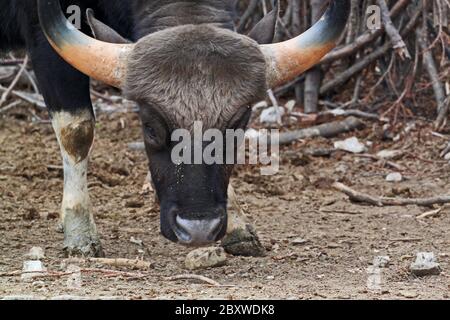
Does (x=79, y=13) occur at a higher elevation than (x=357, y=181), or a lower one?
higher

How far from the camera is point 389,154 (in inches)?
444

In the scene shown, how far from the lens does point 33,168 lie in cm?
1102

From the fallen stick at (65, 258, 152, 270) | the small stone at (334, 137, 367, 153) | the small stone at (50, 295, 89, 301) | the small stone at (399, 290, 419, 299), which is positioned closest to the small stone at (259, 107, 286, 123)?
the small stone at (334, 137, 367, 153)

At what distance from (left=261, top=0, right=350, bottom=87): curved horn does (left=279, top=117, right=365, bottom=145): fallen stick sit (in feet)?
15.0

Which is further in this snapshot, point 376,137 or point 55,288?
point 376,137

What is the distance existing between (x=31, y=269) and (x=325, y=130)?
5.42 m

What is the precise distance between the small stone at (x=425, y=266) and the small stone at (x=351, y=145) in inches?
169

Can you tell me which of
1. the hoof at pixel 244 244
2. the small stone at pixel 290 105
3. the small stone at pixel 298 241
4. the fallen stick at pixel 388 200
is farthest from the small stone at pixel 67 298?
the small stone at pixel 290 105

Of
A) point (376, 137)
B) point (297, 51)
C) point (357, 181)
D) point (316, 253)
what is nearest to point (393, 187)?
point (357, 181)

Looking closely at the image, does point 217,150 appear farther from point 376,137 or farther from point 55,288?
point 376,137

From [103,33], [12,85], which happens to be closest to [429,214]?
[103,33]

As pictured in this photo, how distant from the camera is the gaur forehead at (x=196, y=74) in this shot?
6.69m
